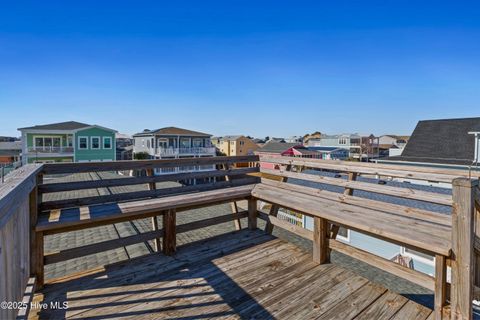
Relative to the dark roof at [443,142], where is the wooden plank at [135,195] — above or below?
below

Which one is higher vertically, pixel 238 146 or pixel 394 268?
pixel 238 146

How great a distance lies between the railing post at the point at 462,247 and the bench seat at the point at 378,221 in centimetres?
8

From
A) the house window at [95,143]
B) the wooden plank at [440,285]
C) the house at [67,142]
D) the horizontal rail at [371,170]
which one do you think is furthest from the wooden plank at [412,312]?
the house window at [95,143]

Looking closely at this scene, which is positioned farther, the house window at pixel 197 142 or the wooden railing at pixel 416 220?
the house window at pixel 197 142

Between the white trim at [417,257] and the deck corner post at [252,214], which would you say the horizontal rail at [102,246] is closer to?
the deck corner post at [252,214]

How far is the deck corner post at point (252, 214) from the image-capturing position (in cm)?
421

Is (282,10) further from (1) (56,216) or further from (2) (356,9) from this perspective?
(1) (56,216)

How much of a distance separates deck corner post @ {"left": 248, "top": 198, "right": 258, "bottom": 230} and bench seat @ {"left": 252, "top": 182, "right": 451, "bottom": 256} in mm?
625

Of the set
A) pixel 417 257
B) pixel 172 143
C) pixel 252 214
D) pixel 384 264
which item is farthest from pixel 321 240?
pixel 172 143

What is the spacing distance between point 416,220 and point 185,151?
1060 inches

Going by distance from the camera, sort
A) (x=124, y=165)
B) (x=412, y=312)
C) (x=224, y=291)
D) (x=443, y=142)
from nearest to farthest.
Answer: (x=412, y=312), (x=224, y=291), (x=124, y=165), (x=443, y=142)

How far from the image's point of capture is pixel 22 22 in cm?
1020

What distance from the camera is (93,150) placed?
2378 centimetres

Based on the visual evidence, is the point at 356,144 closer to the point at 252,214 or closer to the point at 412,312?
the point at 252,214
